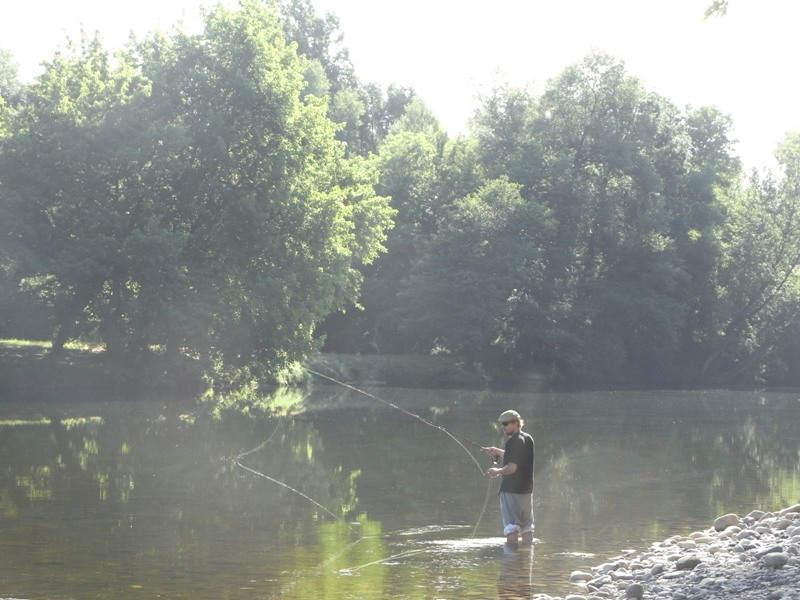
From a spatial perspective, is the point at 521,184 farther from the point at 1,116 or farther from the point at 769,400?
the point at 1,116

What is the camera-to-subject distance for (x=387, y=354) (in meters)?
62.0

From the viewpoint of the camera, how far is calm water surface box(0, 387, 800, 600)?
12.2 meters

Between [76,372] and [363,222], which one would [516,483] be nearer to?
[76,372]

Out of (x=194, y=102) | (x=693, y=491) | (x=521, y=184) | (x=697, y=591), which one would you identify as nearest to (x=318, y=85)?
(x=521, y=184)

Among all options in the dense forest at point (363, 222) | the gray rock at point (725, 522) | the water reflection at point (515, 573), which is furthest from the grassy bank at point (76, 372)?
the gray rock at point (725, 522)

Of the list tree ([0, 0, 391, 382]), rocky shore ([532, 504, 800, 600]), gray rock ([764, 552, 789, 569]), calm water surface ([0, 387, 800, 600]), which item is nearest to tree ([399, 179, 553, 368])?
Result: tree ([0, 0, 391, 382])

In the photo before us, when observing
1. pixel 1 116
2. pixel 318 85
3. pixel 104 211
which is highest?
pixel 318 85

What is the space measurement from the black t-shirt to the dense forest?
95.9ft

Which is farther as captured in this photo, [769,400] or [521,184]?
[521,184]

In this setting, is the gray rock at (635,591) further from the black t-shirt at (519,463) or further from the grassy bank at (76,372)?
the grassy bank at (76,372)

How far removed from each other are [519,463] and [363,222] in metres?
37.6

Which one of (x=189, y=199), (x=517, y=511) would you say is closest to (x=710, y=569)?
(x=517, y=511)

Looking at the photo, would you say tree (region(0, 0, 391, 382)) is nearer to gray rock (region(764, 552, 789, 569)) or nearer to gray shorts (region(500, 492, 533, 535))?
gray shorts (region(500, 492, 533, 535))

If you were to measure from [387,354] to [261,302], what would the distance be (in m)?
18.5
